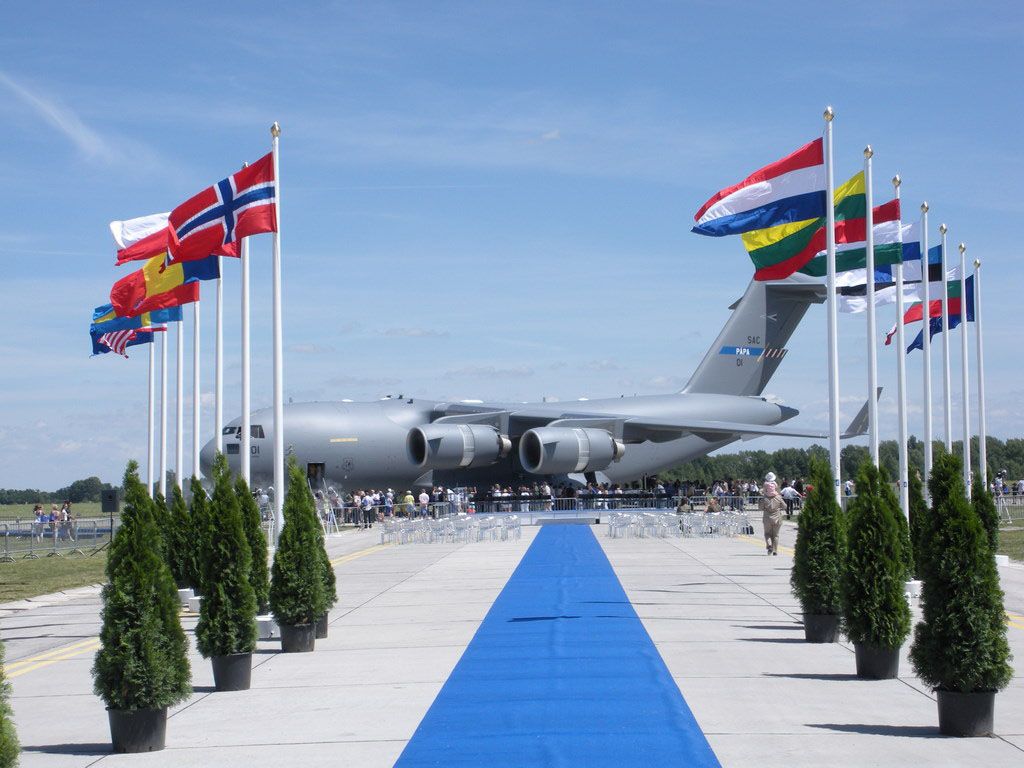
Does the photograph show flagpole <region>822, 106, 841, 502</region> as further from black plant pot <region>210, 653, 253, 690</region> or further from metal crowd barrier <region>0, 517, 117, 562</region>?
metal crowd barrier <region>0, 517, 117, 562</region>

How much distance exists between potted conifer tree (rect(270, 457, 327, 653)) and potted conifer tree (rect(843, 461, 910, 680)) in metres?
5.12

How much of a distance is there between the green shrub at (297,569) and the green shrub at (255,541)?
272 millimetres

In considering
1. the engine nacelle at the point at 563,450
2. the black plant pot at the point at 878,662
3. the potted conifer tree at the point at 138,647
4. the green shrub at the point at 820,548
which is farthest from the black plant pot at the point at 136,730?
the engine nacelle at the point at 563,450

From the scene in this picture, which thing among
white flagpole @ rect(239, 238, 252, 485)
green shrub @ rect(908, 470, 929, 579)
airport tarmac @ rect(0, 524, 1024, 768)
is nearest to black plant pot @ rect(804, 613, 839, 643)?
airport tarmac @ rect(0, 524, 1024, 768)

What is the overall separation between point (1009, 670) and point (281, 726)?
15.8 feet

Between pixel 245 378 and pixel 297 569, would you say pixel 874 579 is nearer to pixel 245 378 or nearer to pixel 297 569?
pixel 297 569

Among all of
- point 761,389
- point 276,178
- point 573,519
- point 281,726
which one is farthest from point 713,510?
point 281,726

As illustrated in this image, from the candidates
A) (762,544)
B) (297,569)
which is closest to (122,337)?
(297,569)

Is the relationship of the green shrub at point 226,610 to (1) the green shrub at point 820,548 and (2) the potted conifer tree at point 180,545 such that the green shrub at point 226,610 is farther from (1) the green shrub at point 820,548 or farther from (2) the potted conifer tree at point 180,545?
(2) the potted conifer tree at point 180,545

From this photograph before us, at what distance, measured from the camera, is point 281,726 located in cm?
895

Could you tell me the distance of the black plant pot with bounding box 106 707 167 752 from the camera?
827 centimetres

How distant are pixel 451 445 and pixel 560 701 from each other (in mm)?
34703

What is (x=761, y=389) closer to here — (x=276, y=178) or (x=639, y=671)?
(x=276, y=178)

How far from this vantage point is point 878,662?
34.3ft
